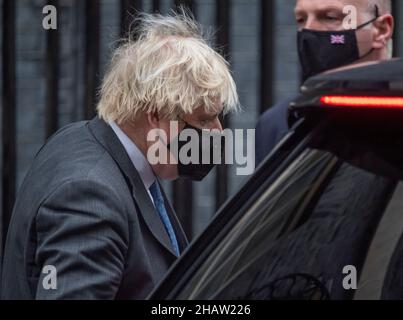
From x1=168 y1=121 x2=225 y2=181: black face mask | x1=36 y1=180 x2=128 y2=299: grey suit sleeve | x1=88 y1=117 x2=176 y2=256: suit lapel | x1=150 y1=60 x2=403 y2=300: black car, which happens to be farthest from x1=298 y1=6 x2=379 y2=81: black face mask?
x1=150 y1=60 x2=403 y2=300: black car

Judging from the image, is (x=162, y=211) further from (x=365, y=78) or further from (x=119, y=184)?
(x=365, y=78)

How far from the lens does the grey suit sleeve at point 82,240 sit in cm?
249

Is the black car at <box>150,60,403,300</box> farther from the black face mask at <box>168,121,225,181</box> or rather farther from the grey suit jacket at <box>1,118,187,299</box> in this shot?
the black face mask at <box>168,121,225,181</box>

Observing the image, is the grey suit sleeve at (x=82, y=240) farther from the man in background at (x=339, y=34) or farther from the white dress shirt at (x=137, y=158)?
the man in background at (x=339, y=34)

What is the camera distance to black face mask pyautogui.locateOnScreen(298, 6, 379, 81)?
374cm

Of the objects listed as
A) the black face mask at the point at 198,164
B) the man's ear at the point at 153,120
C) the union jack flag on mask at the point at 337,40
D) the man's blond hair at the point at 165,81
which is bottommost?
the black face mask at the point at 198,164

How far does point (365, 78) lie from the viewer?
181cm

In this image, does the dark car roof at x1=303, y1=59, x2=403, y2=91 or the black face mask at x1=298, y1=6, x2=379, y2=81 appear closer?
the dark car roof at x1=303, y1=59, x2=403, y2=91

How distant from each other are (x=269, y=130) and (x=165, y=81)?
2.59 ft

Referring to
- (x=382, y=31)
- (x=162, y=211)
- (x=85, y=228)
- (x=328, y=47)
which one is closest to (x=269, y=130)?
(x=328, y=47)

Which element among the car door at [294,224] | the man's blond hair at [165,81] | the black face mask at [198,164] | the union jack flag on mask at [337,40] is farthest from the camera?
the union jack flag on mask at [337,40]

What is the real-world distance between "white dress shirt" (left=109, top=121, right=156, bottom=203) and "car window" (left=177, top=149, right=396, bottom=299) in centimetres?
94

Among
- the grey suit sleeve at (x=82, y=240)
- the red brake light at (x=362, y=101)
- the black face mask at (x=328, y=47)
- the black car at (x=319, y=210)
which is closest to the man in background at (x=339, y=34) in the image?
the black face mask at (x=328, y=47)

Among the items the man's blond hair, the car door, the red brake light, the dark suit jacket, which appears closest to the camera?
the red brake light
